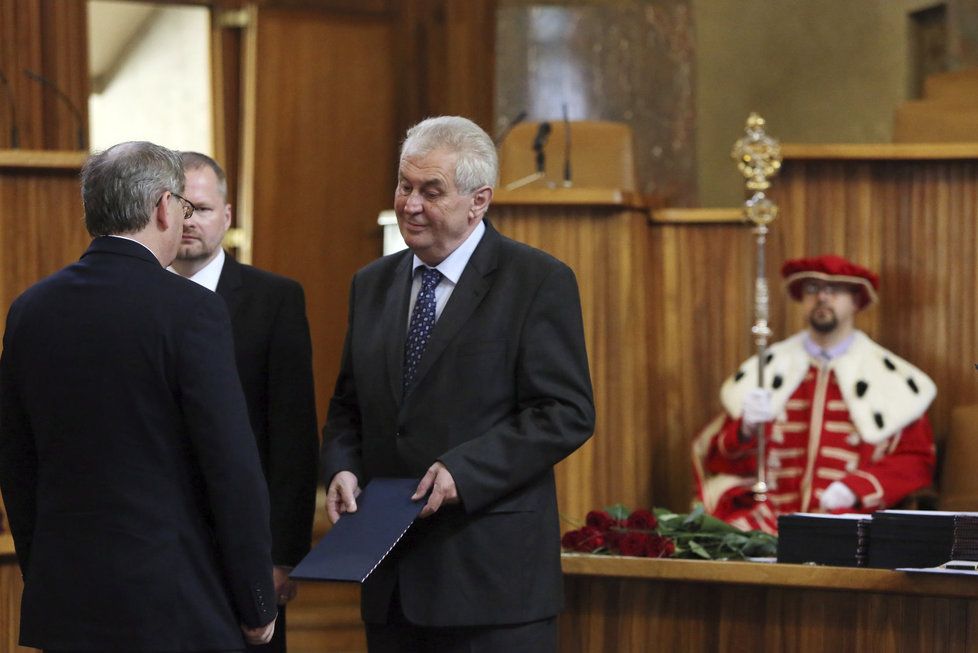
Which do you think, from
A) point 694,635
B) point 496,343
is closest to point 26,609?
point 496,343

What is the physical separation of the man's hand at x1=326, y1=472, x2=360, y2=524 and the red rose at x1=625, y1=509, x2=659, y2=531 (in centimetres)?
103

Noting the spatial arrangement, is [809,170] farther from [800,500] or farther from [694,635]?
[694,635]

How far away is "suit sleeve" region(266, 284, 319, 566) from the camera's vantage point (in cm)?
325

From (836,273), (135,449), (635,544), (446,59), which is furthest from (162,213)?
(446,59)

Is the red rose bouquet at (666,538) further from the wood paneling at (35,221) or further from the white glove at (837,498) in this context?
the wood paneling at (35,221)

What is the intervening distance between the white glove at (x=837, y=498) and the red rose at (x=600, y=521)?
167 centimetres

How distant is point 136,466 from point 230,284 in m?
0.91

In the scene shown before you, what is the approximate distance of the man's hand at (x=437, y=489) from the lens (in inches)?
111

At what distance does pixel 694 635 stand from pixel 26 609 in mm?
1639

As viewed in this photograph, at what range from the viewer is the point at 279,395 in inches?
129

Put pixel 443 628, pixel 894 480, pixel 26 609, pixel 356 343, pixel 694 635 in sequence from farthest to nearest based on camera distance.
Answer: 1. pixel 894 480
2. pixel 694 635
3. pixel 356 343
4. pixel 443 628
5. pixel 26 609

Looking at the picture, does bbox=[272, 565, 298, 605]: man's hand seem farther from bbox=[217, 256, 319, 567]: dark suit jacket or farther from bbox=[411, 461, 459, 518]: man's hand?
bbox=[411, 461, 459, 518]: man's hand

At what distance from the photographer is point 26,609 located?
98.8 inches

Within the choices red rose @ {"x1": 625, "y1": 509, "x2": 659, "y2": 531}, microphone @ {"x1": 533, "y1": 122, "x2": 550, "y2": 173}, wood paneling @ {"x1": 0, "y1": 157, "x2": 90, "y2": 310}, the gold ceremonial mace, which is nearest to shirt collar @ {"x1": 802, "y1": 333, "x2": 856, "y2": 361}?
the gold ceremonial mace
